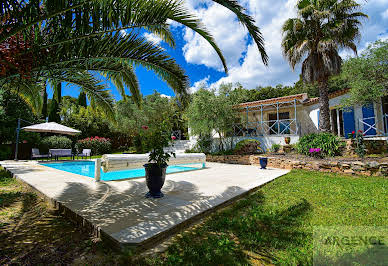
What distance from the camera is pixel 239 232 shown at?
2805 millimetres

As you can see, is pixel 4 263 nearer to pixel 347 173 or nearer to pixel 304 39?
pixel 347 173

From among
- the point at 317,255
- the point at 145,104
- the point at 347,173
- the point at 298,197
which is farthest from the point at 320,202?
the point at 145,104

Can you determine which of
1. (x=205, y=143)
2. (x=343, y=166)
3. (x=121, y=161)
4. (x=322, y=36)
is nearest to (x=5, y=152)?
(x=121, y=161)

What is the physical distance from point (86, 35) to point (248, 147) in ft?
38.3

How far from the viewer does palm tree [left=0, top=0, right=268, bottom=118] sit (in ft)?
8.69

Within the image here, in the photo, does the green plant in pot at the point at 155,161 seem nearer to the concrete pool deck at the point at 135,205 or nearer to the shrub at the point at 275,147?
the concrete pool deck at the point at 135,205

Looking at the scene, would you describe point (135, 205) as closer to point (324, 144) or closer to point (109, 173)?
point (109, 173)

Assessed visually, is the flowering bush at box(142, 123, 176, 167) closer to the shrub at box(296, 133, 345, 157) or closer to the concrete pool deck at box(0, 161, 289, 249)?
the concrete pool deck at box(0, 161, 289, 249)

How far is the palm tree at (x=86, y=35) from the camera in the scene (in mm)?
2647

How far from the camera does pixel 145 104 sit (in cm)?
2220

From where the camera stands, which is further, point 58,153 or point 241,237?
point 58,153

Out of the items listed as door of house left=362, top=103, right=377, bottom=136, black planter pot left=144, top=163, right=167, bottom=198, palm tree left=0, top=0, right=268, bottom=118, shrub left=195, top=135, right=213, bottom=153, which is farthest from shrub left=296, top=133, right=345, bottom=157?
black planter pot left=144, top=163, right=167, bottom=198

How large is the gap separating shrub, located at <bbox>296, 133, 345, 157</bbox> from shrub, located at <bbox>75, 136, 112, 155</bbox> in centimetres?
1668

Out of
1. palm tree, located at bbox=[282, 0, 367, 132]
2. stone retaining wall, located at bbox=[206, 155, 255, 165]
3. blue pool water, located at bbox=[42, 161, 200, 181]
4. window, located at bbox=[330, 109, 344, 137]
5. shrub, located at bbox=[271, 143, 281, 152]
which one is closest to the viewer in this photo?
blue pool water, located at bbox=[42, 161, 200, 181]
